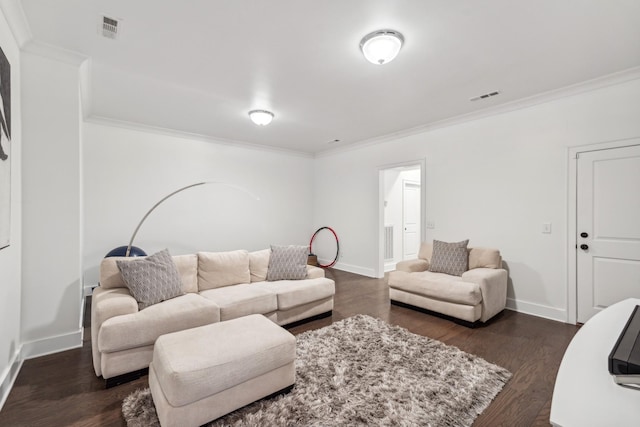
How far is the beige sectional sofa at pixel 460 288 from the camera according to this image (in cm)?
315

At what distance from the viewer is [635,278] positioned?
2.89 meters

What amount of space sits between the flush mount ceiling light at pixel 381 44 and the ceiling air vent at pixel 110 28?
1874 mm

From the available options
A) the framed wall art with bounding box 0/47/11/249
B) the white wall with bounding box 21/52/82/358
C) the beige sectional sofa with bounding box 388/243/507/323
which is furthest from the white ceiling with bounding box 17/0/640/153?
the beige sectional sofa with bounding box 388/243/507/323

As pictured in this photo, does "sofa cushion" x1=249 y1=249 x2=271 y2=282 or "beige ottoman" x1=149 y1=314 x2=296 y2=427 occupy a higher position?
"sofa cushion" x1=249 y1=249 x2=271 y2=282

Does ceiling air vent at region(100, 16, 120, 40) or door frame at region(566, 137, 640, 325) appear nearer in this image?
ceiling air vent at region(100, 16, 120, 40)

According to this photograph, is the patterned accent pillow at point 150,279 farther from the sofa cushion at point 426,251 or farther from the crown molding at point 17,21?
→ the sofa cushion at point 426,251

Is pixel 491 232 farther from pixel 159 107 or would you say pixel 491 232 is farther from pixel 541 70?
pixel 159 107

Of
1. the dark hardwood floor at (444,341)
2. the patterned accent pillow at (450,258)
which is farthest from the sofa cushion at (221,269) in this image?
the patterned accent pillow at (450,258)

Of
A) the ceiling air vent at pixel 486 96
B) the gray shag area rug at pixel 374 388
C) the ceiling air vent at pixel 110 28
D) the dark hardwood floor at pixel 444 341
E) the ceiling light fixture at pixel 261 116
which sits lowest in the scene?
the dark hardwood floor at pixel 444 341

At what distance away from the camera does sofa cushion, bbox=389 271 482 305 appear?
312cm

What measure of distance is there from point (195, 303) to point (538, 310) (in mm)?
3817

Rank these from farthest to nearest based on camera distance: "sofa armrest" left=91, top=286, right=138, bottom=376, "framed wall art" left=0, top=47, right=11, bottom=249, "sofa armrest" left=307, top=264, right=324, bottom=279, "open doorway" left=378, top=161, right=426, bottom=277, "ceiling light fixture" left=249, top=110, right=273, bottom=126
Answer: "open doorway" left=378, top=161, right=426, bottom=277 → "ceiling light fixture" left=249, top=110, right=273, bottom=126 → "sofa armrest" left=307, top=264, right=324, bottom=279 → "sofa armrest" left=91, top=286, right=138, bottom=376 → "framed wall art" left=0, top=47, right=11, bottom=249

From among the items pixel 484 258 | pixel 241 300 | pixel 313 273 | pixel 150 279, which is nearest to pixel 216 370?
pixel 241 300

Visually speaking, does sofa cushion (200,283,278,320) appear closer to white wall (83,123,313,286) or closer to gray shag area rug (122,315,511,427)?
gray shag area rug (122,315,511,427)
